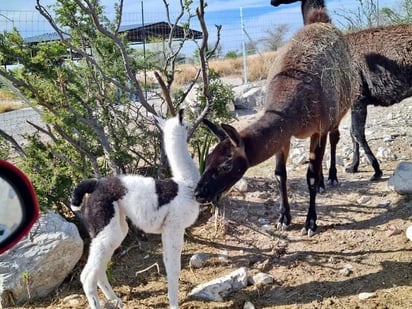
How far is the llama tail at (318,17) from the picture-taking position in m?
6.50

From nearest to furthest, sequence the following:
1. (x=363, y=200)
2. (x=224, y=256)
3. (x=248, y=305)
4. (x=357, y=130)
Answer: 1. (x=248, y=305)
2. (x=224, y=256)
3. (x=363, y=200)
4. (x=357, y=130)

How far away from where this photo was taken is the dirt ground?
13.6ft

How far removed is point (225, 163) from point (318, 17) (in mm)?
3428

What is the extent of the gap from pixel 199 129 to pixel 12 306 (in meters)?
2.72

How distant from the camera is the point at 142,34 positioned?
26.9 ft


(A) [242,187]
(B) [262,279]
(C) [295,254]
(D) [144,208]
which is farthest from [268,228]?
(D) [144,208]

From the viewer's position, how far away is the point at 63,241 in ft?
14.4

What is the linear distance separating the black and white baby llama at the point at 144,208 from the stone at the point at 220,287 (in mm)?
433

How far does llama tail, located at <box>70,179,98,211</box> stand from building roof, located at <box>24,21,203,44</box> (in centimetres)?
221

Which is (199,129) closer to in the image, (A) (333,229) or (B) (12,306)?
(A) (333,229)

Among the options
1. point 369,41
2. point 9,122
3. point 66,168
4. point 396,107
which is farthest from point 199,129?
point 9,122

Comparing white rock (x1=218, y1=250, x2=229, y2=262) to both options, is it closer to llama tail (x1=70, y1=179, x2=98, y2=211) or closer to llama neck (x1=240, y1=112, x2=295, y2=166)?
llama neck (x1=240, y1=112, x2=295, y2=166)

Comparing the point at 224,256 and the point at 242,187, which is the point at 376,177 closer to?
the point at 242,187

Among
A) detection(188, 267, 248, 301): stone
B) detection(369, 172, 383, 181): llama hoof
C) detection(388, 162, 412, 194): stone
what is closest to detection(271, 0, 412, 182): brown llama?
detection(369, 172, 383, 181): llama hoof
